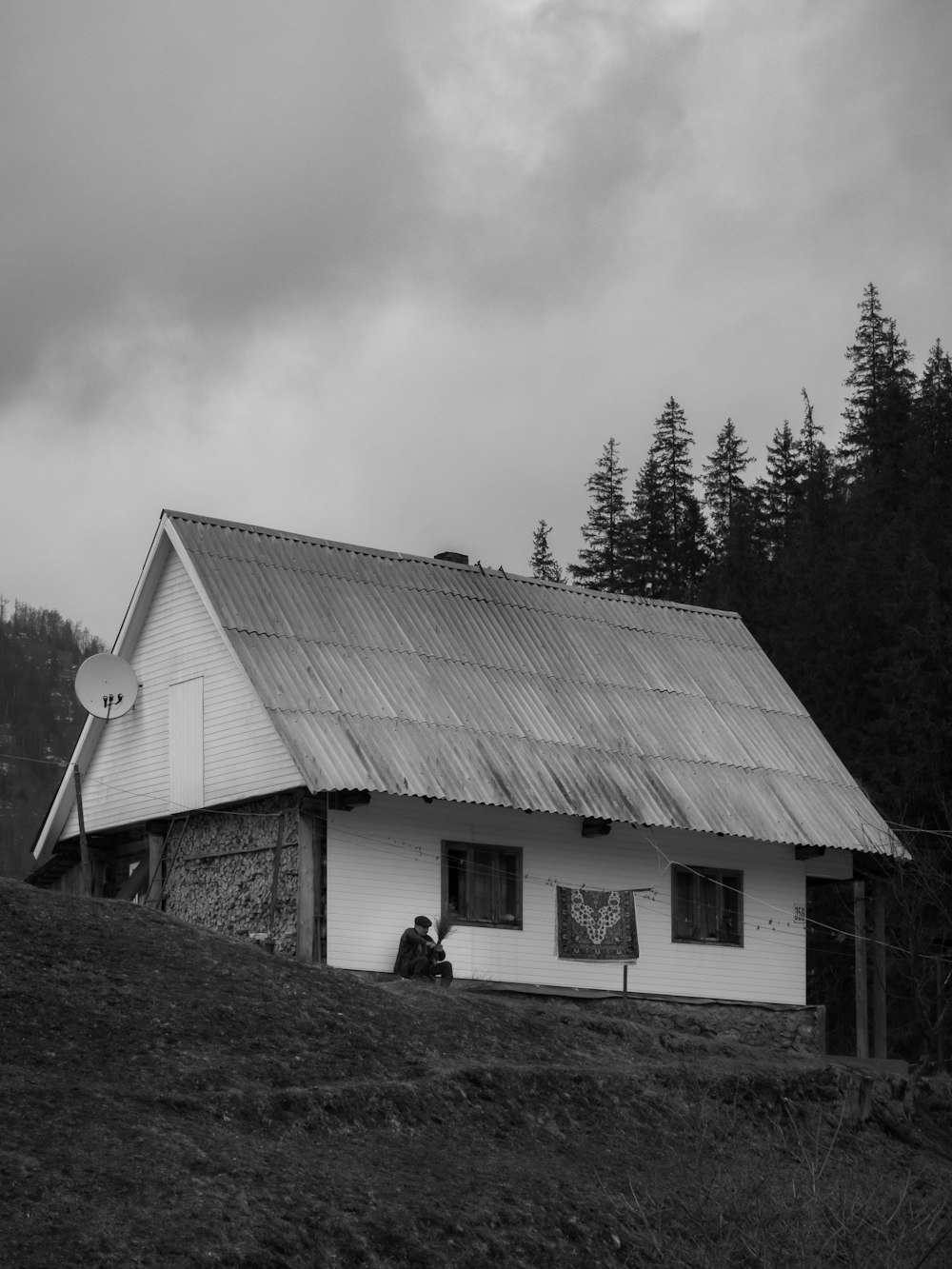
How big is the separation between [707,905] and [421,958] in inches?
245

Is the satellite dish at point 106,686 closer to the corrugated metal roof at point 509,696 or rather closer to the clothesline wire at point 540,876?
the clothesline wire at point 540,876

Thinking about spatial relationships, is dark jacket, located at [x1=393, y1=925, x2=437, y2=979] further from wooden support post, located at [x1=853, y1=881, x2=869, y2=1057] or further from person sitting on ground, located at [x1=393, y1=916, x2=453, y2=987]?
wooden support post, located at [x1=853, y1=881, x2=869, y2=1057]

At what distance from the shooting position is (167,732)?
93.8 ft

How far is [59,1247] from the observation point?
12133 mm

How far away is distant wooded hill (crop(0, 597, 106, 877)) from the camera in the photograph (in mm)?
83312

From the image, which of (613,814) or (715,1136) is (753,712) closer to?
(613,814)

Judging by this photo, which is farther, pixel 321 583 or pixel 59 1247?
pixel 321 583

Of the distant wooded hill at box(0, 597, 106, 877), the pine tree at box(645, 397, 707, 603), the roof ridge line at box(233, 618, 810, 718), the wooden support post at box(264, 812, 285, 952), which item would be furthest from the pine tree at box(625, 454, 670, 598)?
the wooden support post at box(264, 812, 285, 952)

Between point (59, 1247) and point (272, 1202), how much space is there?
6.76ft

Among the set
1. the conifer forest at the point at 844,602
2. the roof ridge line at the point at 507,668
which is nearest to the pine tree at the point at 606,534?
the conifer forest at the point at 844,602

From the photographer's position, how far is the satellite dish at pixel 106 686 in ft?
95.5

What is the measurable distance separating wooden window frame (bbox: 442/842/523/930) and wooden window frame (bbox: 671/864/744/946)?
2.98 metres

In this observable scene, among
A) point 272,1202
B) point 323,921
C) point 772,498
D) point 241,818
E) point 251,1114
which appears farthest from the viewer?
point 772,498

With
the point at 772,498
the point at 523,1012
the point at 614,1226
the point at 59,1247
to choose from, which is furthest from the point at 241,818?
the point at 772,498
